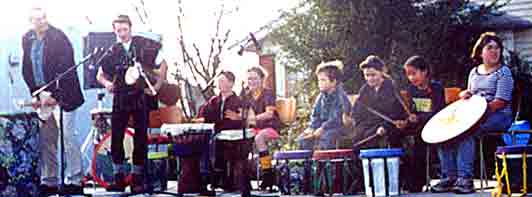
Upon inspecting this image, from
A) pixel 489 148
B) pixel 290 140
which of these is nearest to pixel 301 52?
pixel 290 140

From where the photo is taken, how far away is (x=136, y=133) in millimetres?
7738

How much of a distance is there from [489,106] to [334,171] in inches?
57.4

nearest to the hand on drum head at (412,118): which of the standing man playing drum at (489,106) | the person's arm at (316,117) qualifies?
the standing man playing drum at (489,106)

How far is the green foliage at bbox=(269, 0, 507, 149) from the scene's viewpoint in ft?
40.7

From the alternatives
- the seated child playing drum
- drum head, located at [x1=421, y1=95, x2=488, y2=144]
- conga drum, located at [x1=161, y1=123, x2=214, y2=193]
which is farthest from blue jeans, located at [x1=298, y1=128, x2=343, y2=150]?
conga drum, located at [x1=161, y1=123, x2=214, y2=193]

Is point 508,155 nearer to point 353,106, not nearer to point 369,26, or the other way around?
point 353,106

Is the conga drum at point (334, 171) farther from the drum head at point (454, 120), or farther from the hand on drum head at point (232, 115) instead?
the hand on drum head at point (232, 115)

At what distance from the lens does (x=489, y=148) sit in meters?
8.70

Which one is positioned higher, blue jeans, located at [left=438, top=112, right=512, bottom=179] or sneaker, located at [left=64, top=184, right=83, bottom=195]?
blue jeans, located at [left=438, top=112, right=512, bottom=179]

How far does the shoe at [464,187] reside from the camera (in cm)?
725

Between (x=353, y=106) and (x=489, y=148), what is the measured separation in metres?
1.51

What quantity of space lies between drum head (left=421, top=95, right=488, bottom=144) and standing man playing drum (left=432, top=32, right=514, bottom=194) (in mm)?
147

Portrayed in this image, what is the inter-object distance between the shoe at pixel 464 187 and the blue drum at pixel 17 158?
3.45 metres

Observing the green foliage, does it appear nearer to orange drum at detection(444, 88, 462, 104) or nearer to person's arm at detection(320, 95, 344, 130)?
orange drum at detection(444, 88, 462, 104)
